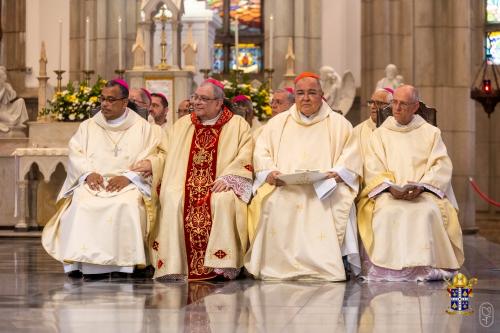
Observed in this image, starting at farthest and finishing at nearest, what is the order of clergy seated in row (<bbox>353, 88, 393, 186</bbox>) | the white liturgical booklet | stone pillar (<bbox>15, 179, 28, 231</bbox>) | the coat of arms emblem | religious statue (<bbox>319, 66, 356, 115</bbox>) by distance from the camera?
religious statue (<bbox>319, 66, 356, 115</bbox>), stone pillar (<bbox>15, 179, 28, 231</bbox>), clergy seated in row (<bbox>353, 88, 393, 186</bbox>), the white liturgical booklet, the coat of arms emblem

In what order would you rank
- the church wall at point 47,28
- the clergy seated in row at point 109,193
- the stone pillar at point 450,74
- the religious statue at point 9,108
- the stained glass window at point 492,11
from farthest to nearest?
the stained glass window at point 492,11
the church wall at point 47,28
the stone pillar at point 450,74
the religious statue at point 9,108
the clergy seated in row at point 109,193

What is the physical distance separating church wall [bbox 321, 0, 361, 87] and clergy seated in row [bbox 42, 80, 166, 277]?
8.05m

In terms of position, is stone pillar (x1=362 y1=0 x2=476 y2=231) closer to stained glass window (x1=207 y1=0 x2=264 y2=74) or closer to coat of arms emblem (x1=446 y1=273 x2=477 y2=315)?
stained glass window (x1=207 y1=0 x2=264 y2=74)

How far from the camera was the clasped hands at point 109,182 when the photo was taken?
9.62 metres

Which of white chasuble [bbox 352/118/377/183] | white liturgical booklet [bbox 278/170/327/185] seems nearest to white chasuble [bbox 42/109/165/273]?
white liturgical booklet [bbox 278/170/327/185]

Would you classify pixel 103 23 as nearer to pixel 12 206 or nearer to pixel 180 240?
pixel 12 206

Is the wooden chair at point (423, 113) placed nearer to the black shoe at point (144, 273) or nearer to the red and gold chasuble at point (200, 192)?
the red and gold chasuble at point (200, 192)

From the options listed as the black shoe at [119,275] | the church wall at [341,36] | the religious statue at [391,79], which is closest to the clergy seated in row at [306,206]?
the black shoe at [119,275]

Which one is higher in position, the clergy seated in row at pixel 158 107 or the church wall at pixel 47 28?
the church wall at pixel 47 28

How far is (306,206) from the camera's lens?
9.42 metres

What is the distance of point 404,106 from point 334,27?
814cm

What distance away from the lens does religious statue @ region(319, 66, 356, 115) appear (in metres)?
15.5

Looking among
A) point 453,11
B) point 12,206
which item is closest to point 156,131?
point 12,206

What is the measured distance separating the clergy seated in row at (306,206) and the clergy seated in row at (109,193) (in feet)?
2.86
